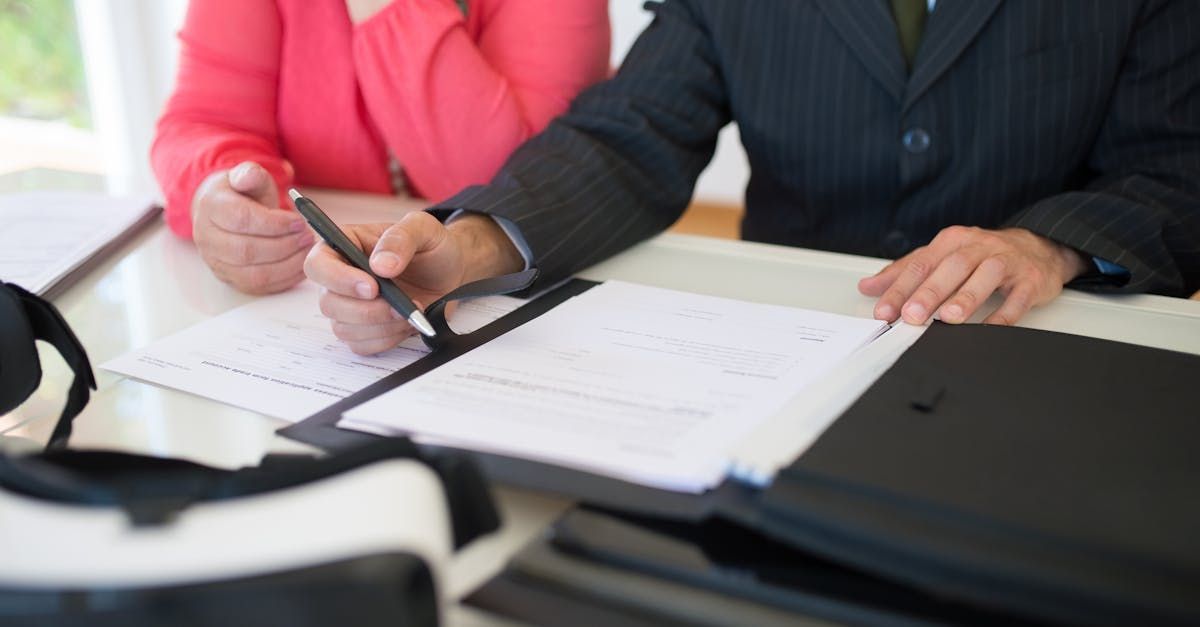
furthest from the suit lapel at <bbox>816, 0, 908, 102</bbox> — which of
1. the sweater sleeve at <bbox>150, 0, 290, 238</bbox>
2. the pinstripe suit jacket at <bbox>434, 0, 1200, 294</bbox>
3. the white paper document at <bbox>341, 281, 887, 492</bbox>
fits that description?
the sweater sleeve at <bbox>150, 0, 290, 238</bbox>

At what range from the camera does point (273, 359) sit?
734 millimetres

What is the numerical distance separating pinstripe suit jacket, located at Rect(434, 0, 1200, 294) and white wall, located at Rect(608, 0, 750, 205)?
2.01 m

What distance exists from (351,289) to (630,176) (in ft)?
1.33

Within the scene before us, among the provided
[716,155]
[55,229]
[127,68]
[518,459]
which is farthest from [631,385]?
[127,68]

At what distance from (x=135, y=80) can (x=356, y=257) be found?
3.05 m

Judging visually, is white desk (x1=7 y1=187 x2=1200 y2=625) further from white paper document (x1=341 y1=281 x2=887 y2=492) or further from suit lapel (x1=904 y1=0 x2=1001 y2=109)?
suit lapel (x1=904 y1=0 x2=1001 y2=109)

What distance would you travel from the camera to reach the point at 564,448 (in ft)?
1.77

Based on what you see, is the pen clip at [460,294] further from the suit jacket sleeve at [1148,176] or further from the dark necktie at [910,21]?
the dark necktie at [910,21]

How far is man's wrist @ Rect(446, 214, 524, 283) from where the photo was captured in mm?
859

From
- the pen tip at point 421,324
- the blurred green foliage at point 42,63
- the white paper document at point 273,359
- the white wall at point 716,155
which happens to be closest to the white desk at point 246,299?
the white paper document at point 273,359

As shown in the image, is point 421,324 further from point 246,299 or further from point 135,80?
point 135,80

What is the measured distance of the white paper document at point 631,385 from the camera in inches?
21.1

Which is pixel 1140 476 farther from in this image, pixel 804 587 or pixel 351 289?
pixel 351 289

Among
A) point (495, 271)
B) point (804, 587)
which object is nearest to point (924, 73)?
point (495, 271)
